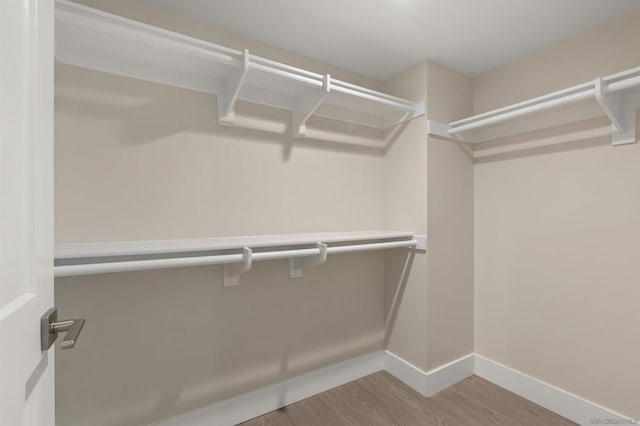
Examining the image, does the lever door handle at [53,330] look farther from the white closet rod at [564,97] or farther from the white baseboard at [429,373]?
the white closet rod at [564,97]

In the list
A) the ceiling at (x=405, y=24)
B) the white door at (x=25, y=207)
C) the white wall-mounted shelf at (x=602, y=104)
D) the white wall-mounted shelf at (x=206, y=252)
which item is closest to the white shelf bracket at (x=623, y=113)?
the white wall-mounted shelf at (x=602, y=104)

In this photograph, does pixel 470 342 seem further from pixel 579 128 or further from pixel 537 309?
pixel 579 128

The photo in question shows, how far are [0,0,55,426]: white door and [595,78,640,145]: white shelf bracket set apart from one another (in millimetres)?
1989

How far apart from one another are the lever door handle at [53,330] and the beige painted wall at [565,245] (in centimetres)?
211

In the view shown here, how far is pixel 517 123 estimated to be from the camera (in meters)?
1.79

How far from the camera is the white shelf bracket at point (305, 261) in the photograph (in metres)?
1.46

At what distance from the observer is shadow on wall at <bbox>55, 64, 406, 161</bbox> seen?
121 centimetres

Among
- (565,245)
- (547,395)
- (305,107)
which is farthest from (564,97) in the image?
(547,395)

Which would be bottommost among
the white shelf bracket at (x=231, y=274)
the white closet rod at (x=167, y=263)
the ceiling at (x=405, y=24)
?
the white shelf bracket at (x=231, y=274)

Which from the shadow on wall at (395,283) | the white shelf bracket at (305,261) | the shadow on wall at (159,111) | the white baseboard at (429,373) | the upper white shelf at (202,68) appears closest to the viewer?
the upper white shelf at (202,68)

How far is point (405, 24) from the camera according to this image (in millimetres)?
1490

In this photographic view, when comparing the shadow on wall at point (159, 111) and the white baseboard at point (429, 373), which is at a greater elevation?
the shadow on wall at point (159, 111)

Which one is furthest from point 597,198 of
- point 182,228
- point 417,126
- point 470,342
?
point 182,228

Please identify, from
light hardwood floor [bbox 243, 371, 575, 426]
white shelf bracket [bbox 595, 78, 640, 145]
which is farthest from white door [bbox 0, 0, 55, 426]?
white shelf bracket [bbox 595, 78, 640, 145]
